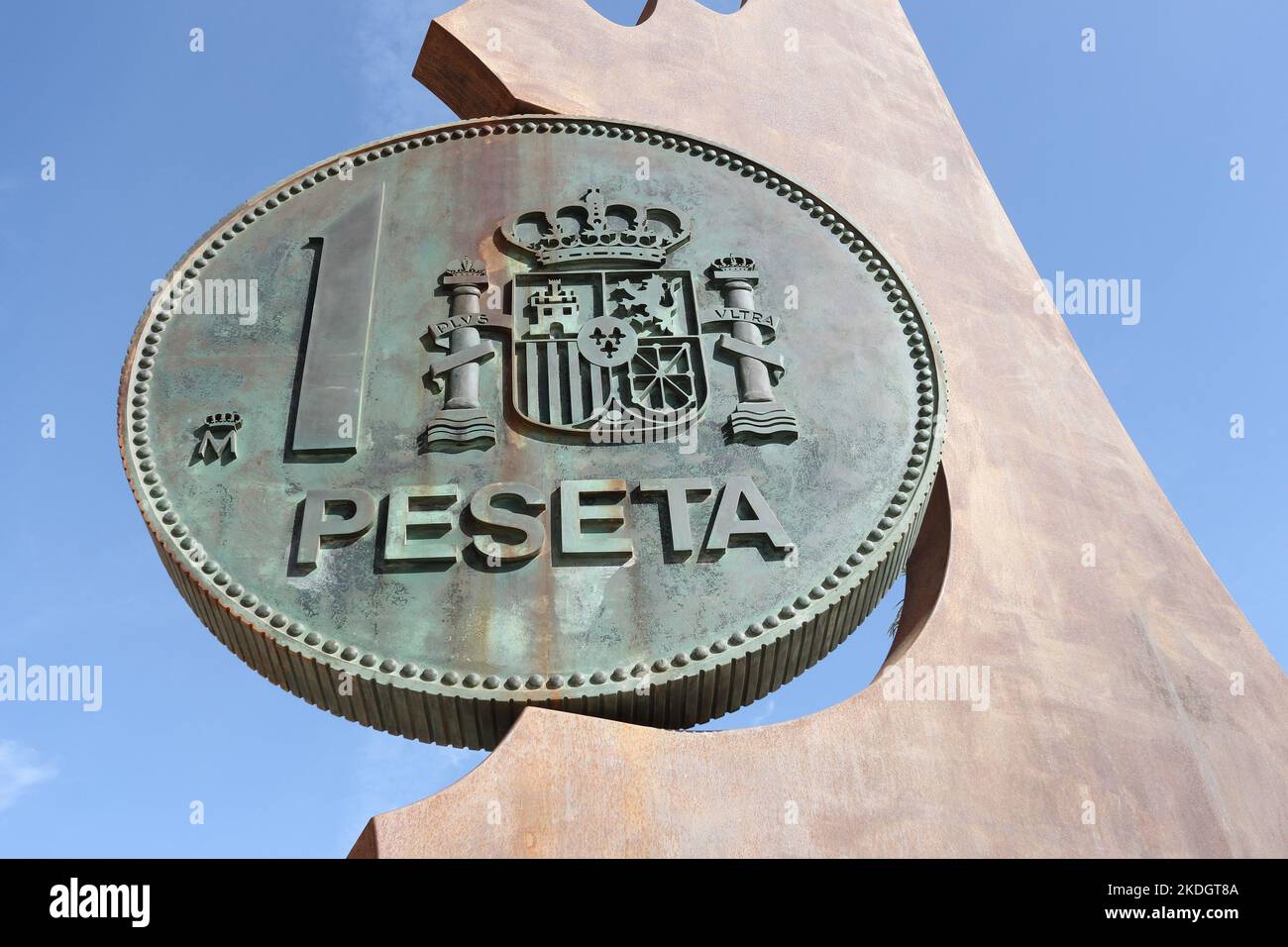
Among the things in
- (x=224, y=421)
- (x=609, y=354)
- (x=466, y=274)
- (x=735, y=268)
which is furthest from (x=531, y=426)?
(x=735, y=268)

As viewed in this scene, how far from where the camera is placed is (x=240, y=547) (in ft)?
18.5

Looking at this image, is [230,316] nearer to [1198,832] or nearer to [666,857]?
[666,857]

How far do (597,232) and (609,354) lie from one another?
3.21 feet

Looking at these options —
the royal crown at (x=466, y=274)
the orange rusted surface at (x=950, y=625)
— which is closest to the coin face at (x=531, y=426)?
the royal crown at (x=466, y=274)

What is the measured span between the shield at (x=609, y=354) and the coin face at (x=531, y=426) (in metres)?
0.02

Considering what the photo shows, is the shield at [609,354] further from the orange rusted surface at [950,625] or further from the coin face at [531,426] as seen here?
the orange rusted surface at [950,625]

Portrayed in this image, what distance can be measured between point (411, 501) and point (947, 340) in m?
3.44

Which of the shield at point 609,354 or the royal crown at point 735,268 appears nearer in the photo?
the shield at point 609,354

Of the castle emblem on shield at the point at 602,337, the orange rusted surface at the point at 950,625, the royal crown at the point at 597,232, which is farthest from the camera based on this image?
the royal crown at the point at 597,232

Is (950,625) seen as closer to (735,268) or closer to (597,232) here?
(735,268)

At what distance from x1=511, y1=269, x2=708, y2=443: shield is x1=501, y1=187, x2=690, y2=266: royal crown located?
0.12 m

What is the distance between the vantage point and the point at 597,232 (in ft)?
23.3

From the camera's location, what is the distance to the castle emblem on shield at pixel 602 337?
616 cm
